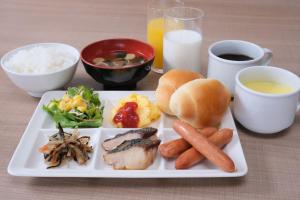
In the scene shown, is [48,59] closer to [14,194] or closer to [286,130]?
[14,194]

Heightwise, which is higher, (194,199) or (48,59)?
(48,59)

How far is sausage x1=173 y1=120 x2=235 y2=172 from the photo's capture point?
100 cm

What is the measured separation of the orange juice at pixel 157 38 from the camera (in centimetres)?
156

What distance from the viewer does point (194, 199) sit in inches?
38.5

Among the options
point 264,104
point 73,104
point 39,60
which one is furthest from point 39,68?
point 264,104

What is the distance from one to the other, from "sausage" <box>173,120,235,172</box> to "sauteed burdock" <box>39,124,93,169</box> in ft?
0.90

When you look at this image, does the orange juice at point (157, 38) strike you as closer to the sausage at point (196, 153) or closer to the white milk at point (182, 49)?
the white milk at point (182, 49)

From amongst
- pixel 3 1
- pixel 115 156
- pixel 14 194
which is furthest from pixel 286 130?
pixel 3 1

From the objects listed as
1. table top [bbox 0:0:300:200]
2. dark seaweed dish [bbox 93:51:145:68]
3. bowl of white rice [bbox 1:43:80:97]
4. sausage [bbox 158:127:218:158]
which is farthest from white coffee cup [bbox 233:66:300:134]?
bowl of white rice [bbox 1:43:80:97]

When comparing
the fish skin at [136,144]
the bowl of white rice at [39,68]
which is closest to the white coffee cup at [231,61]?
the fish skin at [136,144]

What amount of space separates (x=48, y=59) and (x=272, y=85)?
2.60 feet

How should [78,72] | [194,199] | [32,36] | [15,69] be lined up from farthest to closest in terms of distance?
[32,36] → [78,72] → [15,69] → [194,199]

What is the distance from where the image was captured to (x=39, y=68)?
4.50ft

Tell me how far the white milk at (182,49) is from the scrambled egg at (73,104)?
389 mm
